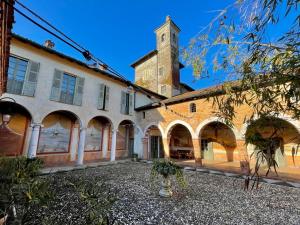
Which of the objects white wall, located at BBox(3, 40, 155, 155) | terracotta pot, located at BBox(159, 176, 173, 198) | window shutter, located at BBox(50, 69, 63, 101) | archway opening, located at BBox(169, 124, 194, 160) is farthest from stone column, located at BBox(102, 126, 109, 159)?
terracotta pot, located at BBox(159, 176, 173, 198)

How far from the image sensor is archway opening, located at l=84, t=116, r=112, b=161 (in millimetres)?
12133

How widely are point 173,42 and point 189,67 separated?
17827 mm

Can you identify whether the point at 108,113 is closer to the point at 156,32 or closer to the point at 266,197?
the point at 266,197

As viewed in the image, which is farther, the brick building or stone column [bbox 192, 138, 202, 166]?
stone column [bbox 192, 138, 202, 166]

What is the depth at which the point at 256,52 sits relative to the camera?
197cm

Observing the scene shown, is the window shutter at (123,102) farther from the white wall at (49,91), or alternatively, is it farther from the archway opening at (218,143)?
the archway opening at (218,143)

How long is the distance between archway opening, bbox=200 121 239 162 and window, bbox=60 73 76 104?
10.4m

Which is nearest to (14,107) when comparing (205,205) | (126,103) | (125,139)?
(126,103)

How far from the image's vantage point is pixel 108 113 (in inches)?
461

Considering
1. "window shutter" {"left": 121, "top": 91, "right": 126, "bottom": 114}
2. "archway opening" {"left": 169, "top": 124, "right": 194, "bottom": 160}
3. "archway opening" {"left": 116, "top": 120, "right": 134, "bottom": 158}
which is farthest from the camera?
"archway opening" {"left": 169, "top": 124, "right": 194, "bottom": 160}

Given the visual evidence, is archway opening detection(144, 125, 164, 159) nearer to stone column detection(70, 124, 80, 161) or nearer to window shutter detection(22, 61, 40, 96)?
stone column detection(70, 124, 80, 161)

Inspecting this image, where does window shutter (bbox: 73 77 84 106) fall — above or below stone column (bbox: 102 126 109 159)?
above

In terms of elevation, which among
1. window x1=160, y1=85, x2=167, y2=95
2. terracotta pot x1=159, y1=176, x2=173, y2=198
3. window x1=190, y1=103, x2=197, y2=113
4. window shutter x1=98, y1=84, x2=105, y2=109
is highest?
window x1=160, y1=85, x2=167, y2=95

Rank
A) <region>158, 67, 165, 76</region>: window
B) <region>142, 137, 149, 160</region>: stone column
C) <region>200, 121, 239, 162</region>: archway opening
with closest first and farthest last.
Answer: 1. <region>200, 121, 239, 162</region>: archway opening
2. <region>142, 137, 149, 160</region>: stone column
3. <region>158, 67, 165, 76</region>: window
